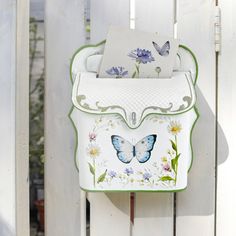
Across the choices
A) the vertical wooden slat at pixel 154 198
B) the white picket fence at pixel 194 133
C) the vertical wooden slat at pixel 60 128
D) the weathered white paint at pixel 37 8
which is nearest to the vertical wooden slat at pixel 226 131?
the white picket fence at pixel 194 133

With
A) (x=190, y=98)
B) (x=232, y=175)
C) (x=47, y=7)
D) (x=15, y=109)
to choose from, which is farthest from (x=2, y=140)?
(x=232, y=175)

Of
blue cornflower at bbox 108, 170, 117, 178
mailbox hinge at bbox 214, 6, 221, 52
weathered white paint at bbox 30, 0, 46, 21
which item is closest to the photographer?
blue cornflower at bbox 108, 170, 117, 178

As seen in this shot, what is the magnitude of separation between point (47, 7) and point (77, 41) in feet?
0.38

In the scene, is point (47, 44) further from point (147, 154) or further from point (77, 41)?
point (147, 154)

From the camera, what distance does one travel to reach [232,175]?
43.6 inches

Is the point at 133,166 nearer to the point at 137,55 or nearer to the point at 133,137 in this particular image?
the point at 133,137

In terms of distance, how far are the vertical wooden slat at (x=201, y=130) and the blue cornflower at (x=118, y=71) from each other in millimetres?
187

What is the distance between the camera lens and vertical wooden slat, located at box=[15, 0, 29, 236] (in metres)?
1.06

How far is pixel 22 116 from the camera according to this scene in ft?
3.51

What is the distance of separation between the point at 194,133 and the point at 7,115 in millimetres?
470

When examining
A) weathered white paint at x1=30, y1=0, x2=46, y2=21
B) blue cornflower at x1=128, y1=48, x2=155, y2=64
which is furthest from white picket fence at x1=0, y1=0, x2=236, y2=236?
weathered white paint at x1=30, y1=0, x2=46, y2=21

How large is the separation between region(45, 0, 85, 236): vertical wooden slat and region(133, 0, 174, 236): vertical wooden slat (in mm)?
152

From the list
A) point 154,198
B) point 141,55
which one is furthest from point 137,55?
point 154,198

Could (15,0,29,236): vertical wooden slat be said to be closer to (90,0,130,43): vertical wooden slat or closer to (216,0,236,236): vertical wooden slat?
(90,0,130,43): vertical wooden slat
